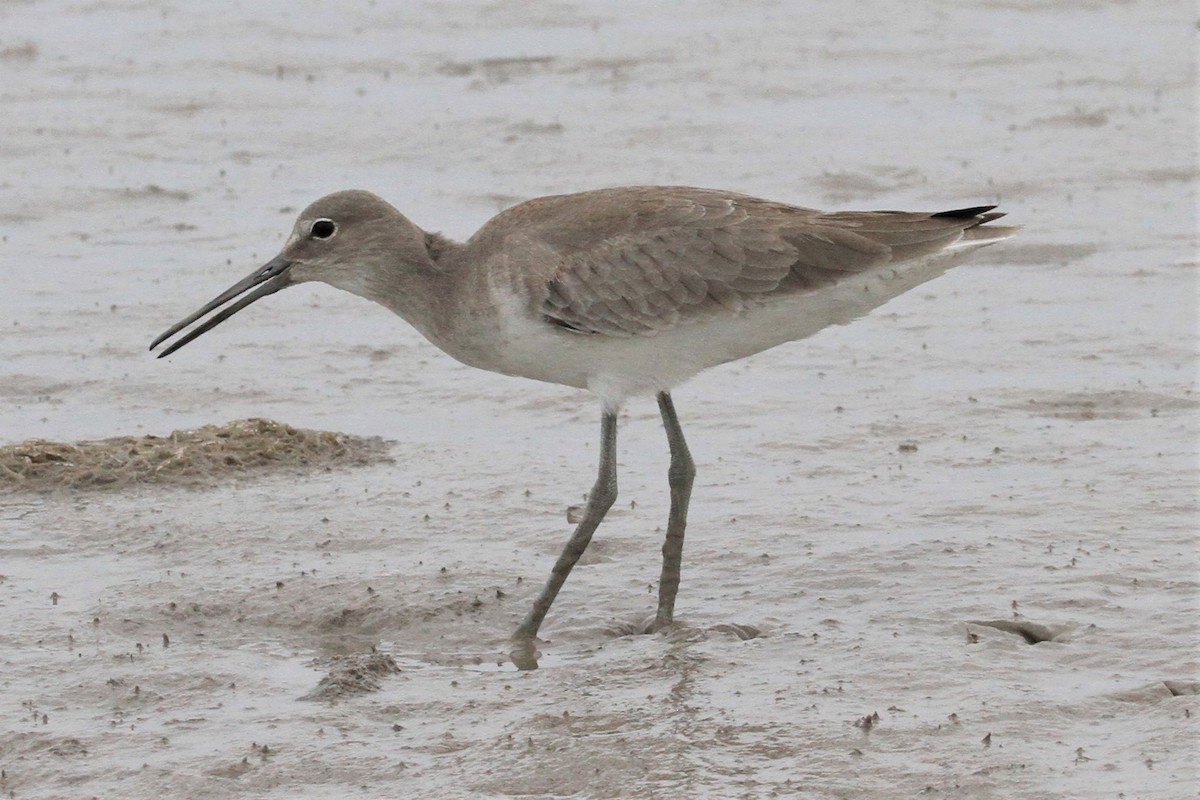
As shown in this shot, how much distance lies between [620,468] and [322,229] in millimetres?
1963

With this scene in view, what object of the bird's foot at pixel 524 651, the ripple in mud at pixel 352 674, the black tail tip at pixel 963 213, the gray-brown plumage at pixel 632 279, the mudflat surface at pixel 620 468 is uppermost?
the black tail tip at pixel 963 213

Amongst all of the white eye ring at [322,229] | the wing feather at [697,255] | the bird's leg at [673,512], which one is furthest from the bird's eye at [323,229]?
the bird's leg at [673,512]

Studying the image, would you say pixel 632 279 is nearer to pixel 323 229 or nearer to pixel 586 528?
pixel 586 528

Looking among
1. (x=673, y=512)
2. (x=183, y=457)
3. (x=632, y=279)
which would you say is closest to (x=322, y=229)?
(x=632, y=279)

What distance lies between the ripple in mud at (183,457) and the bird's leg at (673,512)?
1806mm

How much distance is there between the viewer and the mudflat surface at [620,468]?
6367mm

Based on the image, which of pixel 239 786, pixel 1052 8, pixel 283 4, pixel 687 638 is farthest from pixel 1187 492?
pixel 283 4

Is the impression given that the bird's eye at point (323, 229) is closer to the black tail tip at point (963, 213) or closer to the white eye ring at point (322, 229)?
the white eye ring at point (322, 229)

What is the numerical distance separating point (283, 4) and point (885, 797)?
13.2 meters

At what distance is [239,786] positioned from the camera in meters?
6.07

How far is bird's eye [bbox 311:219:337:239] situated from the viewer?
7.59 m

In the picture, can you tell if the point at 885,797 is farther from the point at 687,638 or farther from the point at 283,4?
the point at 283,4

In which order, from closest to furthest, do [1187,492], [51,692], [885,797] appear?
[885,797], [51,692], [1187,492]

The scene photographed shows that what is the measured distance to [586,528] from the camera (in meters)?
7.42
